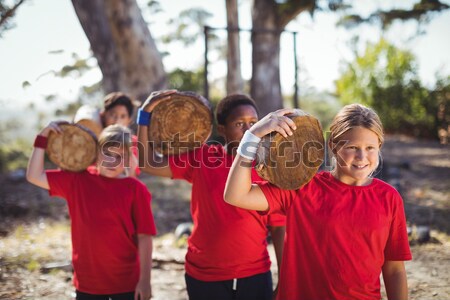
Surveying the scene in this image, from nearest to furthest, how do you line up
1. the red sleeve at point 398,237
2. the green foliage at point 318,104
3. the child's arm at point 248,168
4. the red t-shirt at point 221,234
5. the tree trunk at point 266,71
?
the child's arm at point 248,168 < the red sleeve at point 398,237 < the red t-shirt at point 221,234 < the tree trunk at point 266,71 < the green foliage at point 318,104

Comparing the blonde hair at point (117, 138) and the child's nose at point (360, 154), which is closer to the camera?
the child's nose at point (360, 154)

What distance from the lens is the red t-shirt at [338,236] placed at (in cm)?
157

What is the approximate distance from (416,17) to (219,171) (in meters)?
9.80

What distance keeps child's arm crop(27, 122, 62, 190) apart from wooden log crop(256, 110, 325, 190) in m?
1.34

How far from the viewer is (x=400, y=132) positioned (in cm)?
1438

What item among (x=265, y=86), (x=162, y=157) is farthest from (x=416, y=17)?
(x=162, y=157)

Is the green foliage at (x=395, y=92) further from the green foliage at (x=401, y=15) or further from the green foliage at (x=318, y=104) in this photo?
the green foliage at (x=318, y=104)

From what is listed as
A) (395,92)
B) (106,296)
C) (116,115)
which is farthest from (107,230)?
(395,92)

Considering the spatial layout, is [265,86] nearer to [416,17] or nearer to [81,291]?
[416,17]

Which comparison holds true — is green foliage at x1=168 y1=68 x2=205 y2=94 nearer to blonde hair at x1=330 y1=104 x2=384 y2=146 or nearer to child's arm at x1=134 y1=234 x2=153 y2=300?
child's arm at x1=134 y1=234 x2=153 y2=300

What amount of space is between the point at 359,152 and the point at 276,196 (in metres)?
0.36

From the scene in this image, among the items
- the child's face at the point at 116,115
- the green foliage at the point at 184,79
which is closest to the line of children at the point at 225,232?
the child's face at the point at 116,115

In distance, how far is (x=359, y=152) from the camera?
1.60m

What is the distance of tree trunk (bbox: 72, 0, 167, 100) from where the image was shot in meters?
5.87
